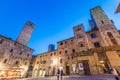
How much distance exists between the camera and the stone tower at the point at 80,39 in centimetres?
2093

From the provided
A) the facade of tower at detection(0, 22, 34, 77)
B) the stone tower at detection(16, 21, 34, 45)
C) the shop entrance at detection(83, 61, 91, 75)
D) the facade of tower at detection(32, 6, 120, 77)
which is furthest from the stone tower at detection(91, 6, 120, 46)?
the stone tower at detection(16, 21, 34, 45)

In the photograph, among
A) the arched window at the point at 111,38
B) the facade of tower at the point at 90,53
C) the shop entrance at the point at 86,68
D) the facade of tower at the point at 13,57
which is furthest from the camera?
the facade of tower at the point at 13,57

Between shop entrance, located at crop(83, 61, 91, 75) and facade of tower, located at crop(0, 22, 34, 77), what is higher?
facade of tower, located at crop(0, 22, 34, 77)

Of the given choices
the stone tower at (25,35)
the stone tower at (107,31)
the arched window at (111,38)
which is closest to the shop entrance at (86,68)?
the stone tower at (107,31)

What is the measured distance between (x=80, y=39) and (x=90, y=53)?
6.08m

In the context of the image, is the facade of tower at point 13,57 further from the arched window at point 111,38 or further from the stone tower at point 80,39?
the arched window at point 111,38

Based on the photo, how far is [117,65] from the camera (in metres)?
14.2

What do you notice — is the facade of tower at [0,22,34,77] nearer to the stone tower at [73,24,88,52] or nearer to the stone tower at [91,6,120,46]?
the stone tower at [73,24,88,52]

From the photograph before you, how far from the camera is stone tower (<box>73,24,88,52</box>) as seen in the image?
20.9m

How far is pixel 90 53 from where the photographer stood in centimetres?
1786

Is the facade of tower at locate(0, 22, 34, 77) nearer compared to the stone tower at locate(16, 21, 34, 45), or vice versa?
the facade of tower at locate(0, 22, 34, 77)

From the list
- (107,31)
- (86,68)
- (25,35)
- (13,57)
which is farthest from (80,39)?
(25,35)

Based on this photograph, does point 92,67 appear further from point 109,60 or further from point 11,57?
point 11,57

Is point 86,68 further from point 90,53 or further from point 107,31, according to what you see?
point 107,31
